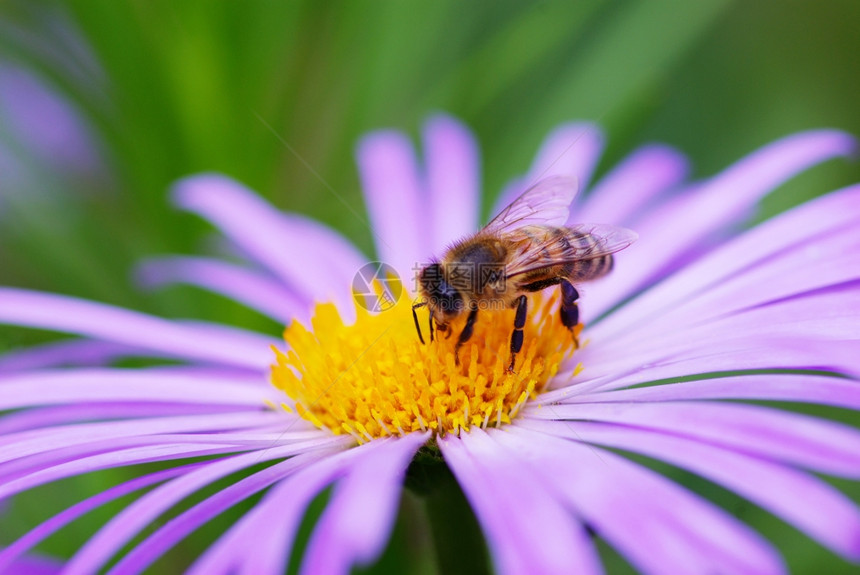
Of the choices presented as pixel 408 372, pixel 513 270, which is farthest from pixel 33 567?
pixel 513 270

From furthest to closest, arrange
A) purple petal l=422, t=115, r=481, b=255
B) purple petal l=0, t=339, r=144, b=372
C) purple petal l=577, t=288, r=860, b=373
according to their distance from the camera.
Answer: purple petal l=422, t=115, r=481, b=255
purple petal l=0, t=339, r=144, b=372
purple petal l=577, t=288, r=860, b=373

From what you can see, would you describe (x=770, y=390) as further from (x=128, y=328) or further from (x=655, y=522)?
(x=128, y=328)

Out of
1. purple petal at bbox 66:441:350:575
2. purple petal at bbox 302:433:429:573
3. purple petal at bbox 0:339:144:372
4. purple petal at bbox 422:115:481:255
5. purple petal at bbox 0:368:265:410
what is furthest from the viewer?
purple petal at bbox 422:115:481:255

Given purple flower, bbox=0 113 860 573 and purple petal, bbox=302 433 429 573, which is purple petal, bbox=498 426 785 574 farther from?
purple petal, bbox=302 433 429 573

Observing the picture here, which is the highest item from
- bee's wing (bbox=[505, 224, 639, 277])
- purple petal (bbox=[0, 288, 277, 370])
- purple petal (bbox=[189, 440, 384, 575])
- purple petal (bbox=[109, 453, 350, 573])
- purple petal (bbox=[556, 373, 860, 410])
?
purple petal (bbox=[0, 288, 277, 370])

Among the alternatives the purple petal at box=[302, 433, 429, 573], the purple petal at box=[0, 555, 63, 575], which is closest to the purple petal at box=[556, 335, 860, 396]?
the purple petal at box=[302, 433, 429, 573]

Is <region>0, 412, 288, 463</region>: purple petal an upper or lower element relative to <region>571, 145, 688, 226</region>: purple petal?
lower

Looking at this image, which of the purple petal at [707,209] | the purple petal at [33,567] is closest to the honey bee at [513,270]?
the purple petal at [707,209]
